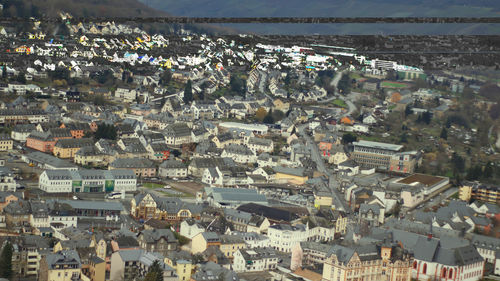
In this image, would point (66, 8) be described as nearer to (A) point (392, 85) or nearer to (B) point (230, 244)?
(A) point (392, 85)

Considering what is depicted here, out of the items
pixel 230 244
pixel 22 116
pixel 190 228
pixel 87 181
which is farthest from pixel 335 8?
pixel 230 244

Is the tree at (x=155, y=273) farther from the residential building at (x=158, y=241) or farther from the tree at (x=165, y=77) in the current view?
the tree at (x=165, y=77)

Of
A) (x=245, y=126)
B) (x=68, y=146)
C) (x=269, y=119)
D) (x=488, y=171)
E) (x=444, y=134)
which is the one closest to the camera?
(x=488, y=171)

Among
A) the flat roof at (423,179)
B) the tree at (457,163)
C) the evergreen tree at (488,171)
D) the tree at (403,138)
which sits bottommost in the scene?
the flat roof at (423,179)

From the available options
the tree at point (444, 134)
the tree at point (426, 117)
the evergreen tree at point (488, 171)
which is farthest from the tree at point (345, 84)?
the evergreen tree at point (488, 171)

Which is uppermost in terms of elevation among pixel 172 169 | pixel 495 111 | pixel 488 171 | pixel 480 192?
pixel 495 111

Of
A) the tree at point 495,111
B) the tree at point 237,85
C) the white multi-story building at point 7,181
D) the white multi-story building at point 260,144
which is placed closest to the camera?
the white multi-story building at point 7,181

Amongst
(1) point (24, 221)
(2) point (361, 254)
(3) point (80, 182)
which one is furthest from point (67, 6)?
(2) point (361, 254)
